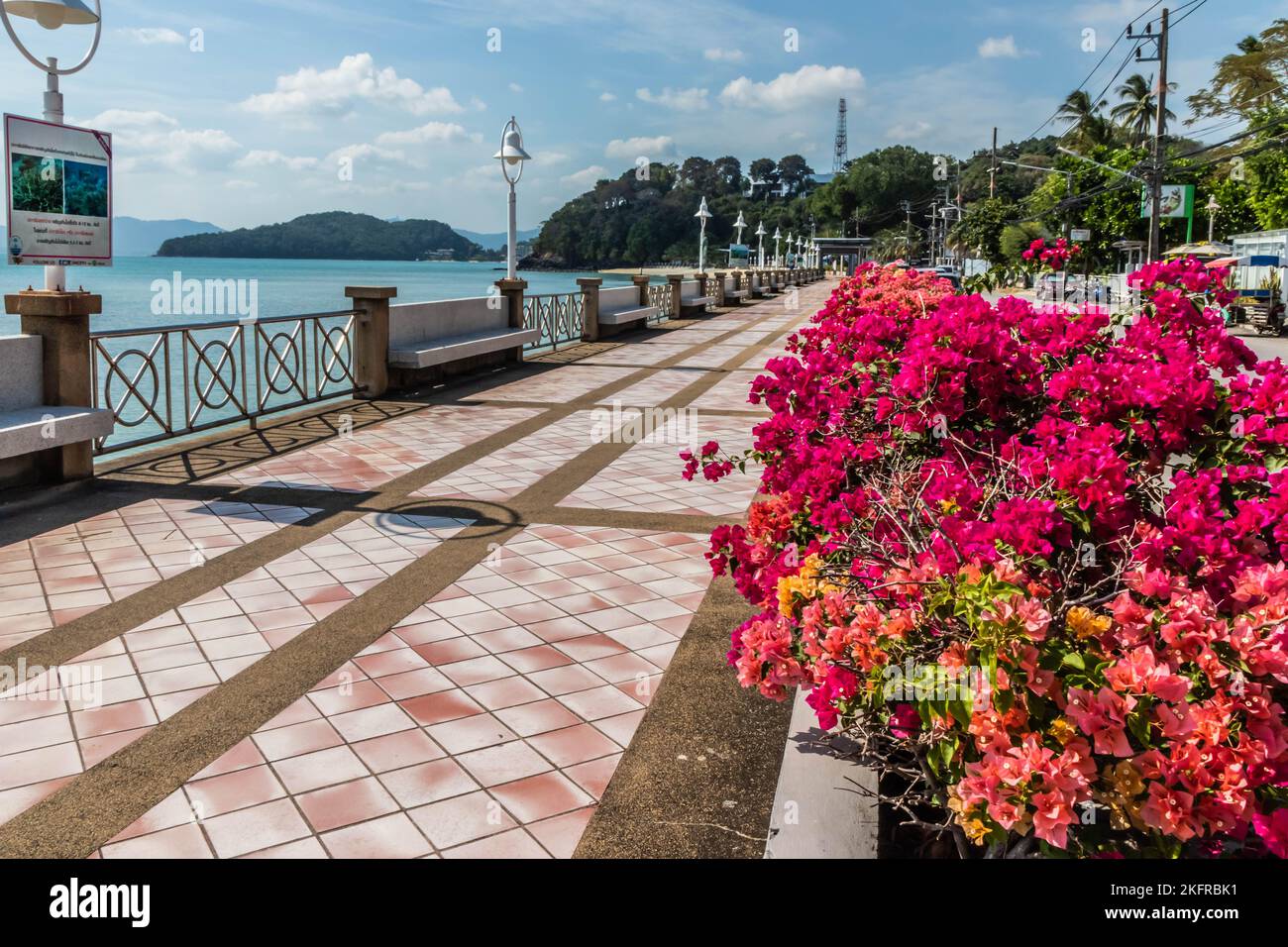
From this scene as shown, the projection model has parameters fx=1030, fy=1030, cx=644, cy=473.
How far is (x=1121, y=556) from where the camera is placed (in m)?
2.43

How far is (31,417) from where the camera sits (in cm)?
632

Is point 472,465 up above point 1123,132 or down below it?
below

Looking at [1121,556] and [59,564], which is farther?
[59,564]

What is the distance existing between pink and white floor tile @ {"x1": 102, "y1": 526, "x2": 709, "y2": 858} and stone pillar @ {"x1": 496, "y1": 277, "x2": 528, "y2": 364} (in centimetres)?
→ 1007

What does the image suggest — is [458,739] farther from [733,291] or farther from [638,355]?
[733,291]

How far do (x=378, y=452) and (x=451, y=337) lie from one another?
513 centimetres


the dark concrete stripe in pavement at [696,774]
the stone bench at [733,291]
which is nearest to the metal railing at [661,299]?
the stone bench at [733,291]

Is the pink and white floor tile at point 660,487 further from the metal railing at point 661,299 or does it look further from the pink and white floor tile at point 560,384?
the metal railing at point 661,299

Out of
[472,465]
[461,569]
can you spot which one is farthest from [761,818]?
[472,465]

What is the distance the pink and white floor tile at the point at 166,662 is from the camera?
3.22 metres

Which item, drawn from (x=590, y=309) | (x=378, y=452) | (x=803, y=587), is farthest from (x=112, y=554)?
(x=590, y=309)

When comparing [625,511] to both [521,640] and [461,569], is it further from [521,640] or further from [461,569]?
[521,640]

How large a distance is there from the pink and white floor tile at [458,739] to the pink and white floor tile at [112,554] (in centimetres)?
144
